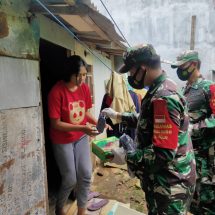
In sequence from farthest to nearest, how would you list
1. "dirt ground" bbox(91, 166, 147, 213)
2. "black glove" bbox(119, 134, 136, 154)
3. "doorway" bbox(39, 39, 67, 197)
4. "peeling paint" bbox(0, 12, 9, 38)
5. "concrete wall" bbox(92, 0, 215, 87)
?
"concrete wall" bbox(92, 0, 215, 87)
"dirt ground" bbox(91, 166, 147, 213)
"doorway" bbox(39, 39, 67, 197)
"black glove" bbox(119, 134, 136, 154)
"peeling paint" bbox(0, 12, 9, 38)

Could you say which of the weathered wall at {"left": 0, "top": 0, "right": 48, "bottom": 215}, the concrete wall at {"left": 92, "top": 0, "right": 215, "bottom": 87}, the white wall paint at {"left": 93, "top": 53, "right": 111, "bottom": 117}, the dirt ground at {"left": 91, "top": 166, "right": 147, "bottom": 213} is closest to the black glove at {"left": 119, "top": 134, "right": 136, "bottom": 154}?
the weathered wall at {"left": 0, "top": 0, "right": 48, "bottom": 215}

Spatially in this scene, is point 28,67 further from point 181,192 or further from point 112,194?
point 112,194

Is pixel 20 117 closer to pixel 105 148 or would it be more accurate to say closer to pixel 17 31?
pixel 17 31

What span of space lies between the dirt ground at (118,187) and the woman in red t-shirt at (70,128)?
4.93 ft

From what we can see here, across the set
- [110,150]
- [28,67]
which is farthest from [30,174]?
[28,67]

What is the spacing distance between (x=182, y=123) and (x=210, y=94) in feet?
4.66

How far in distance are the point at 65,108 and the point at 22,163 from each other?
920 millimetres

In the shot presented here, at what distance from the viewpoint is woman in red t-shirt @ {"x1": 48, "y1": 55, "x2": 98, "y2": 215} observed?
3.09 metres

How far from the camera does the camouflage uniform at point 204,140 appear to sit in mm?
3418

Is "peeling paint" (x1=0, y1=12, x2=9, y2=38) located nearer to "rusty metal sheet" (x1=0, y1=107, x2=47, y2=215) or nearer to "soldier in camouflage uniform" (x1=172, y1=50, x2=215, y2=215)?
"rusty metal sheet" (x1=0, y1=107, x2=47, y2=215)

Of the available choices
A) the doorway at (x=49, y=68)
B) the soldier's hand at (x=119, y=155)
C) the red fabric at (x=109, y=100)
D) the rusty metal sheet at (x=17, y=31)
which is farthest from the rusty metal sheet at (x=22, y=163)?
the red fabric at (x=109, y=100)

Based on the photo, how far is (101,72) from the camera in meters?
7.41

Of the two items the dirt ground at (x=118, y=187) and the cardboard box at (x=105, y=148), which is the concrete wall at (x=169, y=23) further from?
the cardboard box at (x=105, y=148)

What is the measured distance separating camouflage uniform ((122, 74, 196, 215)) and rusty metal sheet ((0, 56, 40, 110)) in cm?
104
